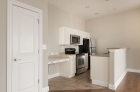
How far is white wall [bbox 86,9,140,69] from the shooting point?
4.89m

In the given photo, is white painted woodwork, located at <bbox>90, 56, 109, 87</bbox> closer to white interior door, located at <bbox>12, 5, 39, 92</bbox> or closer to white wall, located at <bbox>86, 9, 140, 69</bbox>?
white interior door, located at <bbox>12, 5, 39, 92</bbox>

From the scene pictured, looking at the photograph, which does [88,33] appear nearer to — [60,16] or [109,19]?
[109,19]

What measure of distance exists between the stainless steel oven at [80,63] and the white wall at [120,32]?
1.65m

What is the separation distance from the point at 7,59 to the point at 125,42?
5.18m

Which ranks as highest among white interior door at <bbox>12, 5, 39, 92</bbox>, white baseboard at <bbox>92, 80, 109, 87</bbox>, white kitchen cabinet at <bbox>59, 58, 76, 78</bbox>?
white interior door at <bbox>12, 5, 39, 92</bbox>

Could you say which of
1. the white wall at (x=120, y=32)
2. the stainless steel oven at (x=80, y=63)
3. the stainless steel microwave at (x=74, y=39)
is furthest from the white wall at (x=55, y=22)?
the white wall at (x=120, y=32)

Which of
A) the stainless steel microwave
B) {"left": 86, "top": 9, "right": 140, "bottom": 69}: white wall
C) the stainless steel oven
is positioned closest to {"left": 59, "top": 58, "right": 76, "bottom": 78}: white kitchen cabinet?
the stainless steel oven

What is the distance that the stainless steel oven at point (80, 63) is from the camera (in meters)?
4.38

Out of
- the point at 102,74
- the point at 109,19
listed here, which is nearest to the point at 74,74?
the point at 102,74

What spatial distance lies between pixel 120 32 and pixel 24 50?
190 inches

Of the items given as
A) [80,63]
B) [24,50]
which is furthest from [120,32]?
[24,50]

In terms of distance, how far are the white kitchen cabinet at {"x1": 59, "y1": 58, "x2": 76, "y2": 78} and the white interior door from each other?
1.72 metres

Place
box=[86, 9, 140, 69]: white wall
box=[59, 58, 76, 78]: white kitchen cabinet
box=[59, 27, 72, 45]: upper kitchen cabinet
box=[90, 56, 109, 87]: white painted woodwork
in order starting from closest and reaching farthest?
box=[90, 56, 109, 87]: white painted woodwork, box=[59, 58, 76, 78]: white kitchen cabinet, box=[59, 27, 72, 45]: upper kitchen cabinet, box=[86, 9, 140, 69]: white wall

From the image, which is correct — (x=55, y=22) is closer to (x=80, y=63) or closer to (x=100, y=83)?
(x=80, y=63)
